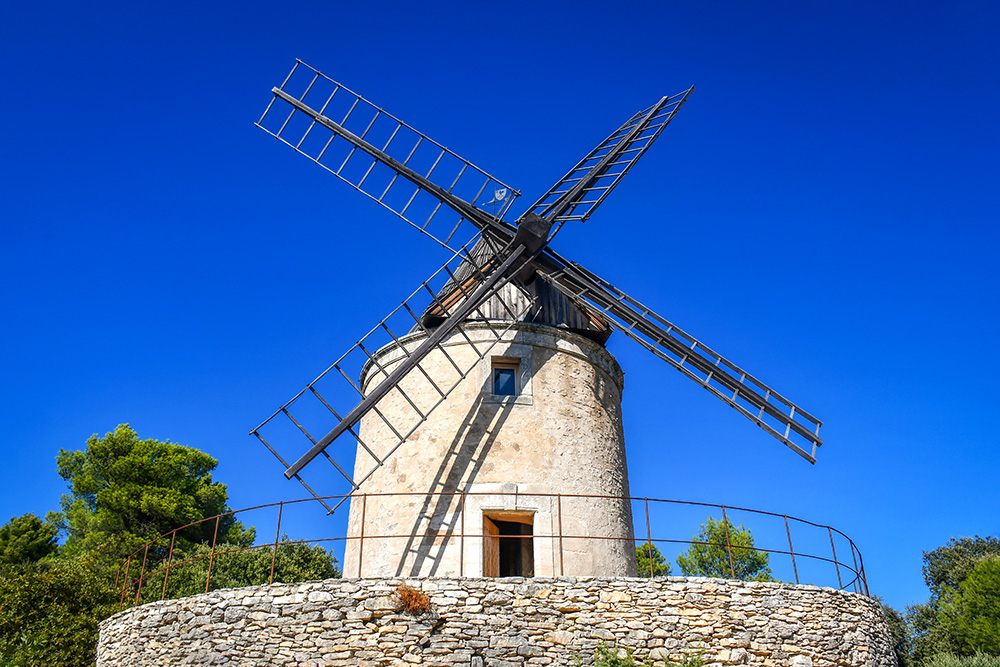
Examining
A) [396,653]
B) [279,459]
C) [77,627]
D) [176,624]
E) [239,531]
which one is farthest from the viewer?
[239,531]

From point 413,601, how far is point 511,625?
127 centimetres

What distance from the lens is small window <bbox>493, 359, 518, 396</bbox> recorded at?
43.3ft

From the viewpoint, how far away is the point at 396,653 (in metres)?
9.41

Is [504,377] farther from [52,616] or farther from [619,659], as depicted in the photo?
[52,616]

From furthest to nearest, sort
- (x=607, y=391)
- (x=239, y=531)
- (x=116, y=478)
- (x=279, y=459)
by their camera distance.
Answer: (x=239, y=531) < (x=116, y=478) < (x=607, y=391) < (x=279, y=459)

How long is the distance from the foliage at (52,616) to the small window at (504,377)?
289 inches

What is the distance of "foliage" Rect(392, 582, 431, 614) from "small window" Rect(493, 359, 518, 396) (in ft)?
13.8

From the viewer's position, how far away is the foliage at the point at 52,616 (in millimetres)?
12141

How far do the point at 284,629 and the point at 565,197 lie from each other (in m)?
8.89

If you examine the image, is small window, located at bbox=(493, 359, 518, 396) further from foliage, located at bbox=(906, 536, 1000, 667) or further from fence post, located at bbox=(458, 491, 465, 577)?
foliage, located at bbox=(906, 536, 1000, 667)

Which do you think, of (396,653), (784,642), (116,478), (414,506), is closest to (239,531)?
(116,478)

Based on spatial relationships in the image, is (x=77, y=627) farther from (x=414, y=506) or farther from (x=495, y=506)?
(x=495, y=506)

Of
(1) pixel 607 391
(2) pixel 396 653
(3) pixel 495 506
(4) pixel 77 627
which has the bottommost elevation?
(2) pixel 396 653

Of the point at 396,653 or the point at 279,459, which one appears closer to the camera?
the point at 396,653
